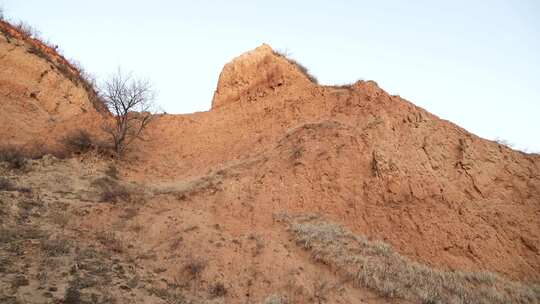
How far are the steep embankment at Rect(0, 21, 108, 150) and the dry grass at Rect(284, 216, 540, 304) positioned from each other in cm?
993

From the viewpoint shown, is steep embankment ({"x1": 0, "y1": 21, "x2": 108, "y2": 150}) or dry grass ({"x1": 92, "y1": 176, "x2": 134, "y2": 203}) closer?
dry grass ({"x1": 92, "y1": 176, "x2": 134, "y2": 203})

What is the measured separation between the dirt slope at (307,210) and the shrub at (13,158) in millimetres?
306

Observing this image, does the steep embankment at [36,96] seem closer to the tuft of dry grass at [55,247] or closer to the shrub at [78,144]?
the shrub at [78,144]

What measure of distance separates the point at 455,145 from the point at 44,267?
12.3m

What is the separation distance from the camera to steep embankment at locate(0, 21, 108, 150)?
47.4ft

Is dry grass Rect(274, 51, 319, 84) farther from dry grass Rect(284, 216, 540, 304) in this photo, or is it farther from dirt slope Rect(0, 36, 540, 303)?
dry grass Rect(284, 216, 540, 304)

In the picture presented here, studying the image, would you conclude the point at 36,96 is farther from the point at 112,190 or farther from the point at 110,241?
the point at 110,241

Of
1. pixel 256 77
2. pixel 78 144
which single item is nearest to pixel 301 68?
pixel 256 77

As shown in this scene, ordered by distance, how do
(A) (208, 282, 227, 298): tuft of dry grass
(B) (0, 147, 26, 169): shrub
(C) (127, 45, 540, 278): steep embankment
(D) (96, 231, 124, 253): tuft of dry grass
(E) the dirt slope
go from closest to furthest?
(A) (208, 282, 227, 298): tuft of dry grass
(E) the dirt slope
(D) (96, 231, 124, 253): tuft of dry grass
(C) (127, 45, 540, 278): steep embankment
(B) (0, 147, 26, 169): shrub

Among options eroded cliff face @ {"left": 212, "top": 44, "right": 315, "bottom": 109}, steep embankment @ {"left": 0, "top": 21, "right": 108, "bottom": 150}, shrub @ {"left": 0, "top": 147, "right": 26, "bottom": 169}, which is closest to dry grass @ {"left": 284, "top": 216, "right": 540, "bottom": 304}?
eroded cliff face @ {"left": 212, "top": 44, "right": 315, "bottom": 109}

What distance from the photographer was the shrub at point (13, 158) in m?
12.2

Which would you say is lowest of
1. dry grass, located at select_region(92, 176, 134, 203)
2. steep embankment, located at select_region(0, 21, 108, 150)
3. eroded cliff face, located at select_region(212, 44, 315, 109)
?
dry grass, located at select_region(92, 176, 134, 203)

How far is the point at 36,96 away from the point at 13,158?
4803 mm

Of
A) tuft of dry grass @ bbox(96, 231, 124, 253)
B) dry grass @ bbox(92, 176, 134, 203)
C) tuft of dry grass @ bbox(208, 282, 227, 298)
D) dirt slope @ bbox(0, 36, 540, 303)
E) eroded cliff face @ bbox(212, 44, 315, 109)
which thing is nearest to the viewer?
tuft of dry grass @ bbox(208, 282, 227, 298)
